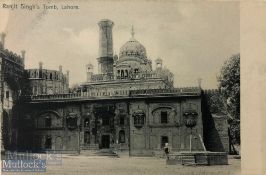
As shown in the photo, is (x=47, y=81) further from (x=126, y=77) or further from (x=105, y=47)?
(x=126, y=77)

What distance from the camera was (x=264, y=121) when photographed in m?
7.82

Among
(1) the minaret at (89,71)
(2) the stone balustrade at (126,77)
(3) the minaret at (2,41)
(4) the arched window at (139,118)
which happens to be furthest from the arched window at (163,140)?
(3) the minaret at (2,41)

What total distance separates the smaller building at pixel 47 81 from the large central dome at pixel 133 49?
3.38 feet

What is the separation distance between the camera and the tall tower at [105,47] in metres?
8.25

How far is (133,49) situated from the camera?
30.1ft

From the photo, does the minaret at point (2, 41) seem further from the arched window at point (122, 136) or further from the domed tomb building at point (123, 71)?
the arched window at point (122, 136)

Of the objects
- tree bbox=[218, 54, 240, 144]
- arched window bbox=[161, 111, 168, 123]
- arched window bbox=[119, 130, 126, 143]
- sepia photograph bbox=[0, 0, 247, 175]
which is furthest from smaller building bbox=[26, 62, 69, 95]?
tree bbox=[218, 54, 240, 144]

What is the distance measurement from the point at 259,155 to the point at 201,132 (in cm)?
156

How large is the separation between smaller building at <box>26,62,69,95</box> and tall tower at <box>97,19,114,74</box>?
62cm

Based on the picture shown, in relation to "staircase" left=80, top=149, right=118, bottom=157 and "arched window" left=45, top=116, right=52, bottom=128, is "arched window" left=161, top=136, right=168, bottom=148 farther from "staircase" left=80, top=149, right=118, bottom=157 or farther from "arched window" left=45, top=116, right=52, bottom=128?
"arched window" left=45, top=116, right=52, bottom=128

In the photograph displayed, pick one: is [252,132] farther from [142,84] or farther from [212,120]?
[142,84]

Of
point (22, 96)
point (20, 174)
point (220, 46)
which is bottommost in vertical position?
point (20, 174)

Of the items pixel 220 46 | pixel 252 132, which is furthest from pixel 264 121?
pixel 220 46

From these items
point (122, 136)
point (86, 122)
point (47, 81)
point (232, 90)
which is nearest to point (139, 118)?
point (122, 136)
